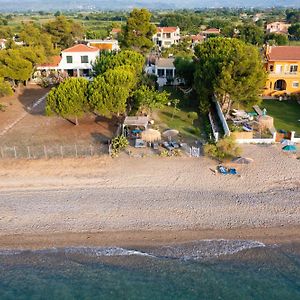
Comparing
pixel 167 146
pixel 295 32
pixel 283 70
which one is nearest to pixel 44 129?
pixel 167 146

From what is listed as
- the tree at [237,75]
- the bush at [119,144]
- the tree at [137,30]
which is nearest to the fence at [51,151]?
the bush at [119,144]

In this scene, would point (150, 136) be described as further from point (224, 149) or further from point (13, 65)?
point (13, 65)

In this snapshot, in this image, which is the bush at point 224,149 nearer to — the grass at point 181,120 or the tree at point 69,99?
the grass at point 181,120

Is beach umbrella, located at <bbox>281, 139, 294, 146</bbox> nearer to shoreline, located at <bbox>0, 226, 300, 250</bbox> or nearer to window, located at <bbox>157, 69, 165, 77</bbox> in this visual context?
shoreline, located at <bbox>0, 226, 300, 250</bbox>

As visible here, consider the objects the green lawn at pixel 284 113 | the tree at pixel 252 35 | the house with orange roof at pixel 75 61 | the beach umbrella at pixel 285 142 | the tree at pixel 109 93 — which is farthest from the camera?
the tree at pixel 252 35

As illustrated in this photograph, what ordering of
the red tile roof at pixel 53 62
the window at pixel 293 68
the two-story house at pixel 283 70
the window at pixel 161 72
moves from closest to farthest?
the two-story house at pixel 283 70, the window at pixel 293 68, the window at pixel 161 72, the red tile roof at pixel 53 62

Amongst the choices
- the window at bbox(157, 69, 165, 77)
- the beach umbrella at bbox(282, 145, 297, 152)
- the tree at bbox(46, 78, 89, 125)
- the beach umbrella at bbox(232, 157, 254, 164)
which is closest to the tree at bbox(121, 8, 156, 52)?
the window at bbox(157, 69, 165, 77)

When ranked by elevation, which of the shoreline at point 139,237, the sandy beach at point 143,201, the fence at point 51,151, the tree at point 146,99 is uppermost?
the tree at point 146,99

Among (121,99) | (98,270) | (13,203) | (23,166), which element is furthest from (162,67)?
(98,270)
